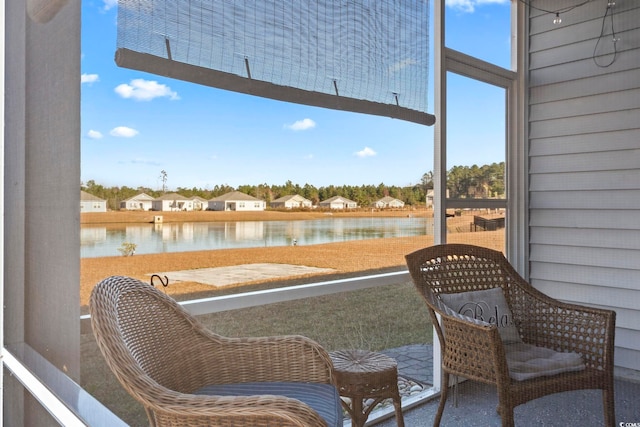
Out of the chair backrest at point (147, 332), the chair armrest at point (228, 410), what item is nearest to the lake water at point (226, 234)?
the chair backrest at point (147, 332)

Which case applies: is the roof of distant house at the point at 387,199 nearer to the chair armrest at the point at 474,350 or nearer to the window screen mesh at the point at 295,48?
the window screen mesh at the point at 295,48

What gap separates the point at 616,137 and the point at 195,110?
7.75 ft

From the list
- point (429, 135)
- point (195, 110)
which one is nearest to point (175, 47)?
point (195, 110)

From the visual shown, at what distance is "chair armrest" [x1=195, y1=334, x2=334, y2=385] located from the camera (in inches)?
62.9

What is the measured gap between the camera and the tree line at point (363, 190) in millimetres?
1696

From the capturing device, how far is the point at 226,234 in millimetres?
1911

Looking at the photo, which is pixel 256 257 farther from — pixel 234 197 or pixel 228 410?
pixel 228 410

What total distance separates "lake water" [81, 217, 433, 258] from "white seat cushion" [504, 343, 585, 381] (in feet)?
2.78

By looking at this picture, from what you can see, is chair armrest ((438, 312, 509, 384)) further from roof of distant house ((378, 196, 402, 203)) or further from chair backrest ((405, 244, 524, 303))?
roof of distant house ((378, 196, 402, 203))

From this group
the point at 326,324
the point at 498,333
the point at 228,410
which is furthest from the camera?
the point at 326,324

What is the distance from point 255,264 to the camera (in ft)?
6.63

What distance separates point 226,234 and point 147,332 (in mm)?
546

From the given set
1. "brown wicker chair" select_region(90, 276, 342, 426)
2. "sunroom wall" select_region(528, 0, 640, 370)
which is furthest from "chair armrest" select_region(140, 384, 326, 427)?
"sunroom wall" select_region(528, 0, 640, 370)

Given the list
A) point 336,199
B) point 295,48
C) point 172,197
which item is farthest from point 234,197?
point 295,48
